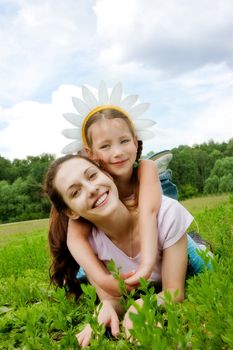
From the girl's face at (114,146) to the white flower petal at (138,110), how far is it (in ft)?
1.09

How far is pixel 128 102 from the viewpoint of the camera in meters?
4.29

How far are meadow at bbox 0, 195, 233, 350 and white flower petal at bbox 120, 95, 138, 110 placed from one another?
1.46 m

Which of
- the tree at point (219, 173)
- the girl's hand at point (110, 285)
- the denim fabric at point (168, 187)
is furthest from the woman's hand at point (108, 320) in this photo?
the tree at point (219, 173)

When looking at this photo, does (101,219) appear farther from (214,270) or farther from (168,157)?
(168,157)

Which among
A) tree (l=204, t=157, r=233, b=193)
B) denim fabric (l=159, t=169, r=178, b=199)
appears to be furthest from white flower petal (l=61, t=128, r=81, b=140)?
tree (l=204, t=157, r=233, b=193)

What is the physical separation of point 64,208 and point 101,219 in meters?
0.40

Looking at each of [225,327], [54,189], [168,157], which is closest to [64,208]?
[54,189]

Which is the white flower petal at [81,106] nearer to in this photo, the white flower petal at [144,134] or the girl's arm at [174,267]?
the white flower petal at [144,134]

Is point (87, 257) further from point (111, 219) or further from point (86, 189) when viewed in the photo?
point (86, 189)

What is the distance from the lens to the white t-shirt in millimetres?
3824

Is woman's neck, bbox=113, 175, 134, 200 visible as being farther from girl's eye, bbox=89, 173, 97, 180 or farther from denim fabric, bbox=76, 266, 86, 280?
denim fabric, bbox=76, 266, 86, 280

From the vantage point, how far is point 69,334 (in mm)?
2357

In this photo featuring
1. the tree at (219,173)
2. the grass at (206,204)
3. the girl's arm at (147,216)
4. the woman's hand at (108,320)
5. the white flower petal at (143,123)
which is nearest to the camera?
the woman's hand at (108,320)

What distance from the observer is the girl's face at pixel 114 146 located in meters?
3.86
